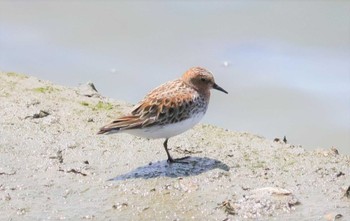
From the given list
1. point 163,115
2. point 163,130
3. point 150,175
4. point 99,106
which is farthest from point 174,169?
point 99,106

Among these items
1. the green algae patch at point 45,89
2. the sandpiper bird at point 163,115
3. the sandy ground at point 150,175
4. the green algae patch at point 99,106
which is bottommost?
the sandy ground at point 150,175

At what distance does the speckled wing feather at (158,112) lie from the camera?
750cm

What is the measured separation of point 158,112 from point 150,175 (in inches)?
20.9

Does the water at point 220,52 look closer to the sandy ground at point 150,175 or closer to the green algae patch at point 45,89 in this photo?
the green algae patch at point 45,89

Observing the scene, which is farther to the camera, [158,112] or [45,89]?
[45,89]

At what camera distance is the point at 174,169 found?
7637 mm

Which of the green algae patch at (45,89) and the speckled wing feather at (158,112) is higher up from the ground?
the speckled wing feather at (158,112)

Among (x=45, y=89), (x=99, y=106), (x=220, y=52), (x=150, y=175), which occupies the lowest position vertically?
(x=150, y=175)

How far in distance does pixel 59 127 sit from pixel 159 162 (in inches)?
51.9

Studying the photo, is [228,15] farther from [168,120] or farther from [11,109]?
[168,120]

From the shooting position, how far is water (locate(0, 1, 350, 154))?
1085cm

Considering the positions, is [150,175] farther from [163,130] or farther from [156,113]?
[156,113]

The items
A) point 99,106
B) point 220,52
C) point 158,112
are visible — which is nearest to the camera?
point 158,112

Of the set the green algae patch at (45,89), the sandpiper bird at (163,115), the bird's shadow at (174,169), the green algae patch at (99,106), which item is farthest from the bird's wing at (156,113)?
the green algae patch at (45,89)
